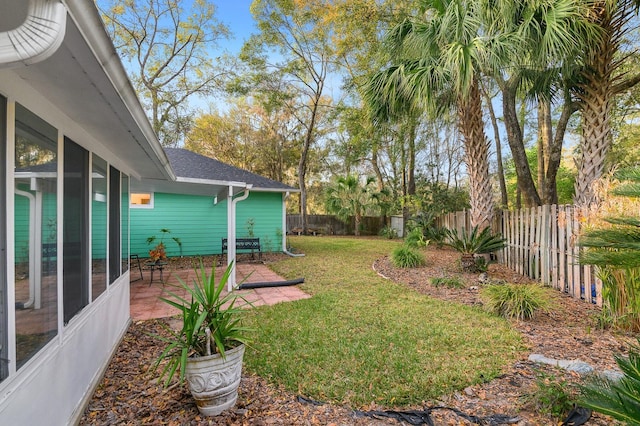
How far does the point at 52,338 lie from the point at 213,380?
971 millimetres

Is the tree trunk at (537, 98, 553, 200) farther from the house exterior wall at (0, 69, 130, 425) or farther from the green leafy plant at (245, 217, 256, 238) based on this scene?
the house exterior wall at (0, 69, 130, 425)

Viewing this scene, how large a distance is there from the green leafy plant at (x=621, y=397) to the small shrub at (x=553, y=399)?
0.77 metres

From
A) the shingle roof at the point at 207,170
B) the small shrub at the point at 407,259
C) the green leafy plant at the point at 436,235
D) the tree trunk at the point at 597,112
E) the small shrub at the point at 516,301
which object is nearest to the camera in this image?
the small shrub at the point at 516,301

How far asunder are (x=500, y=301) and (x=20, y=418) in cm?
464

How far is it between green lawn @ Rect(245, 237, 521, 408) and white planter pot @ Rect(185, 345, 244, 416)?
0.57 m

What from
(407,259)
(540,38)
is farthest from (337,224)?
(540,38)

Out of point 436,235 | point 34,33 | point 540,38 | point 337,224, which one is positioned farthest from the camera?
point 337,224

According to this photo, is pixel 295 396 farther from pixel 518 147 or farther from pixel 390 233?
pixel 390 233

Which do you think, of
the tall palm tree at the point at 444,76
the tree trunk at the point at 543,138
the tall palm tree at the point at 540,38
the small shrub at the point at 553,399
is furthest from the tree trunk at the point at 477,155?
the tree trunk at the point at 543,138

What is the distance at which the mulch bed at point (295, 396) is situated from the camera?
2.08 m

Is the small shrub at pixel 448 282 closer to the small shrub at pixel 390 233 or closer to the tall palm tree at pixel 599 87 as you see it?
the tall palm tree at pixel 599 87

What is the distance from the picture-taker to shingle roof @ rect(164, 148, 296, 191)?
8375 mm

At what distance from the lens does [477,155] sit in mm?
6543

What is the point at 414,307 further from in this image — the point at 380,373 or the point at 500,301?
the point at 380,373
